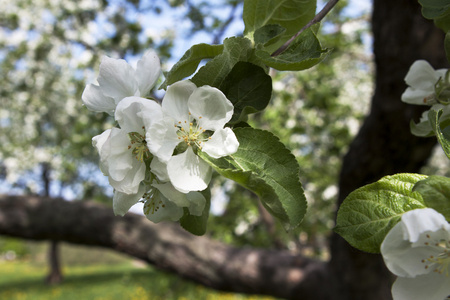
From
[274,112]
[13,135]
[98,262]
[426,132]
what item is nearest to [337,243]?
[274,112]

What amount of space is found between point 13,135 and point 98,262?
11.2 metres

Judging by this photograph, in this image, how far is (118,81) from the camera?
61cm

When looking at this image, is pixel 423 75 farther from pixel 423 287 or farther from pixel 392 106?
pixel 392 106

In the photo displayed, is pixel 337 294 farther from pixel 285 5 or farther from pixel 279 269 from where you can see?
pixel 285 5

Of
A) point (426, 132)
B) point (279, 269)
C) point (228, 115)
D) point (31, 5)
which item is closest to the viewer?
point (228, 115)

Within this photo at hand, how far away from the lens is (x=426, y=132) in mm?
778

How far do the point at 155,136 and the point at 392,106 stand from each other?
79.0 inches

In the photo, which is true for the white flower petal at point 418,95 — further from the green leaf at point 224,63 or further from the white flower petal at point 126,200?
the white flower petal at point 126,200

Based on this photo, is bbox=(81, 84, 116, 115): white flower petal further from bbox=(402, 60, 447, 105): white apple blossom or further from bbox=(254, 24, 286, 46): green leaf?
bbox=(402, 60, 447, 105): white apple blossom

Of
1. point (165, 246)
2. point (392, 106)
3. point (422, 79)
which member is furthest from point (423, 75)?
point (165, 246)

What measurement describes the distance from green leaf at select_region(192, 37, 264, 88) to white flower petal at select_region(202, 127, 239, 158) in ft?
0.23

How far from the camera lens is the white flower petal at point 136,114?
530 mm

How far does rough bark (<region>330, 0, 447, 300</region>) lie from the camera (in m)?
2.18

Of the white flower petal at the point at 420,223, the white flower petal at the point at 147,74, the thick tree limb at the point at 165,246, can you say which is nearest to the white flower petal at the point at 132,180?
the white flower petal at the point at 147,74
